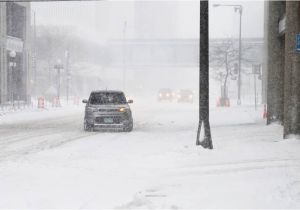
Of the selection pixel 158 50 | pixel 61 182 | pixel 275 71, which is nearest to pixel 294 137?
pixel 275 71

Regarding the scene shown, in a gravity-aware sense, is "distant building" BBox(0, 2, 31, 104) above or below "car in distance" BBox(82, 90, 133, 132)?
above

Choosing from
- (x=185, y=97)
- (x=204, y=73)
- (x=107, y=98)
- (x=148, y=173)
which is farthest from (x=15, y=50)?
(x=148, y=173)

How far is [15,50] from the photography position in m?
49.4

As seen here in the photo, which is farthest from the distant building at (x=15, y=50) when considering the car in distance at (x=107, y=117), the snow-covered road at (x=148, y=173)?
the snow-covered road at (x=148, y=173)

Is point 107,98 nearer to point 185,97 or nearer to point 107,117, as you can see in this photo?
point 107,117

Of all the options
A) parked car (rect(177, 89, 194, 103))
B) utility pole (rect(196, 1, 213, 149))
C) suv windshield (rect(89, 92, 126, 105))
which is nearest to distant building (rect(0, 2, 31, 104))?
parked car (rect(177, 89, 194, 103))

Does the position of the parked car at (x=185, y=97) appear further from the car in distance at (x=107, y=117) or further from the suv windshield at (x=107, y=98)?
the car in distance at (x=107, y=117)

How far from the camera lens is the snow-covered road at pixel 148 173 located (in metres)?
9.05

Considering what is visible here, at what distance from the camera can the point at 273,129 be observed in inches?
893

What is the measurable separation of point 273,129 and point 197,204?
569 inches

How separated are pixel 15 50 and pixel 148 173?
3963 cm

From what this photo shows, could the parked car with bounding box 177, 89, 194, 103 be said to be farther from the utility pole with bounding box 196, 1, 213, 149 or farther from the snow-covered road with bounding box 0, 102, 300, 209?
the utility pole with bounding box 196, 1, 213, 149

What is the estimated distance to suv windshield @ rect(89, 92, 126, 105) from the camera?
23344 millimetres

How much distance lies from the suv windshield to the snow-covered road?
448 cm
